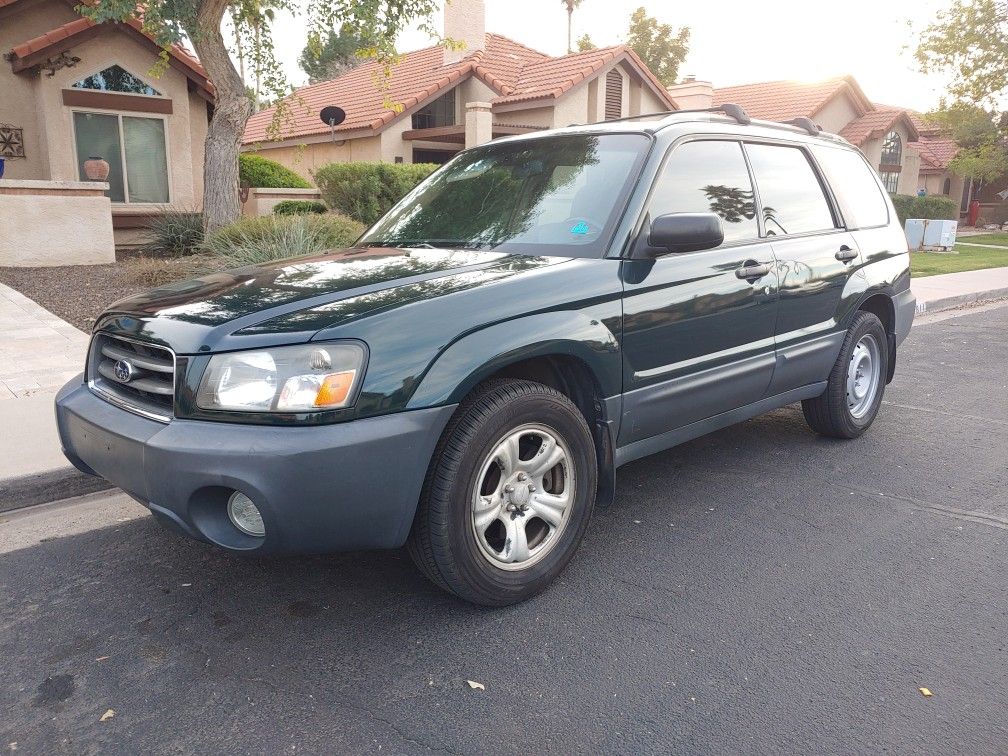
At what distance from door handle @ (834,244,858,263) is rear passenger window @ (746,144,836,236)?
15 cm

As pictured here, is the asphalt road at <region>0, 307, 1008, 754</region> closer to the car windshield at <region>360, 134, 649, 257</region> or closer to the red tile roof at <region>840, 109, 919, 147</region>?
the car windshield at <region>360, 134, 649, 257</region>

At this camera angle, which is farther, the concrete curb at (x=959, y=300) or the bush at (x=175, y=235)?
the bush at (x=175, y=235)

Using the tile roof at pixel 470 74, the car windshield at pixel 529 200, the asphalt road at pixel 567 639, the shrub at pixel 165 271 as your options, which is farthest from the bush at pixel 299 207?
the asphalt road at pixel 567 639

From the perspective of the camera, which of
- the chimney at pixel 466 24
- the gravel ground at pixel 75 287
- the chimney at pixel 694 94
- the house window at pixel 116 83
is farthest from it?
the chimney at pixel 694 94

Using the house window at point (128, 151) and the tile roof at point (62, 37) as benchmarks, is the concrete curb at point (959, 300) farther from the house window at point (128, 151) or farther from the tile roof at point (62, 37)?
the house window at point (128, 151)

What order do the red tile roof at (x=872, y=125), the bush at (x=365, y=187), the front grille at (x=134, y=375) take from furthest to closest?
the red tile roof at (x=872, y=125), the bush at (x=365, y=187), the front grille at (x=134, y=375)

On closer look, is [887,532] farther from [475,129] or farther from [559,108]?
Answer: [559,108]

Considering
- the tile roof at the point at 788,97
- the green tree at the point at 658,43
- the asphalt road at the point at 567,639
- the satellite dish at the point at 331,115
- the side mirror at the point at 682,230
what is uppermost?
the green tree at the point at 658,43

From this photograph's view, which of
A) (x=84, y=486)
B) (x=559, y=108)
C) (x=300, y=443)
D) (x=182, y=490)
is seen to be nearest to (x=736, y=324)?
(x=300, y=443)

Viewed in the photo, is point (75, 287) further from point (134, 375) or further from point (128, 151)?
point (134, 375)

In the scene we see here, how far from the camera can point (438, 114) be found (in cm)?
2283

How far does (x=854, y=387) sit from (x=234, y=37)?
11.1m

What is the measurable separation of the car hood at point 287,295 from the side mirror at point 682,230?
0.44 meters

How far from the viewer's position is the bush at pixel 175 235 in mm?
12859
